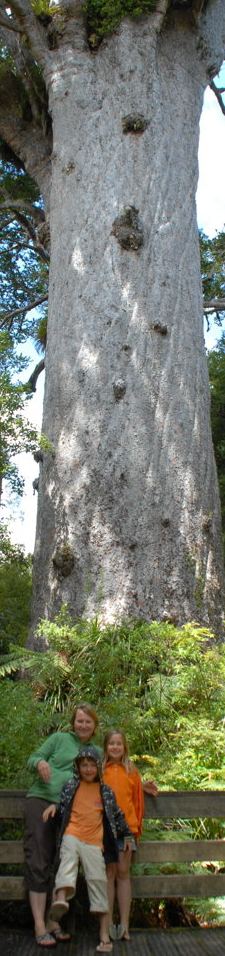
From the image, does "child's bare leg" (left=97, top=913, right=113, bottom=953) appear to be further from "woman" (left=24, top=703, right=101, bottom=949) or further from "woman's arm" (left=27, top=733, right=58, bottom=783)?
"woman's arm" (left=27, top=733, right=58, bottom=783)

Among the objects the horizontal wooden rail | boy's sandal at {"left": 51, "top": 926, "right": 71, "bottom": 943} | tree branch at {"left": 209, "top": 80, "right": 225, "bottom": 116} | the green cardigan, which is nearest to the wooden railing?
the horizontal wooden rail

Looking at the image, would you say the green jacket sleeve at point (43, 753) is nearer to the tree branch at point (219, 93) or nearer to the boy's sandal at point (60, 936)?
the boy's sandal at point (60, 936)

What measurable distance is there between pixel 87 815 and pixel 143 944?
570 millimetres

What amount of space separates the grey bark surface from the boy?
2.61 metres

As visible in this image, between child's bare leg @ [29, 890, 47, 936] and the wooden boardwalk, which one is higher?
child's bare leg @ [29, 890, 47, 936]

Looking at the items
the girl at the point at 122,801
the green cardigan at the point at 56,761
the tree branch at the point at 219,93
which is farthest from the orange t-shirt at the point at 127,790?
the tree branch at the point at 219,93

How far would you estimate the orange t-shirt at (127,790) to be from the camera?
3.93 meters

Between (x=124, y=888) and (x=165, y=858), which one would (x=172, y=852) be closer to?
(x=165, y=858)

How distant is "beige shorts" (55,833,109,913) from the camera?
3654mm

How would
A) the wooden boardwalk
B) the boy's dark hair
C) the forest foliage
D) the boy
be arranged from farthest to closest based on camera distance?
1. the forest foliage
2. the boy's dark hair
3. the boy
4. the wooden boardwalk

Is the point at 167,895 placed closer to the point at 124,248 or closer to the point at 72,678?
the point at 72,678

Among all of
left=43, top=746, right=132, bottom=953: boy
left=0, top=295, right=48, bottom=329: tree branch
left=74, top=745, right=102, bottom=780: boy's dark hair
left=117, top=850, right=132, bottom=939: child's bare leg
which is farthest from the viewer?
left=0, top=295, right=48, bottom=329: tree branch

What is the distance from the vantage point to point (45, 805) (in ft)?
12.7

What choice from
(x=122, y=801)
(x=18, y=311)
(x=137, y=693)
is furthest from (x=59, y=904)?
(x=18, y=311)
